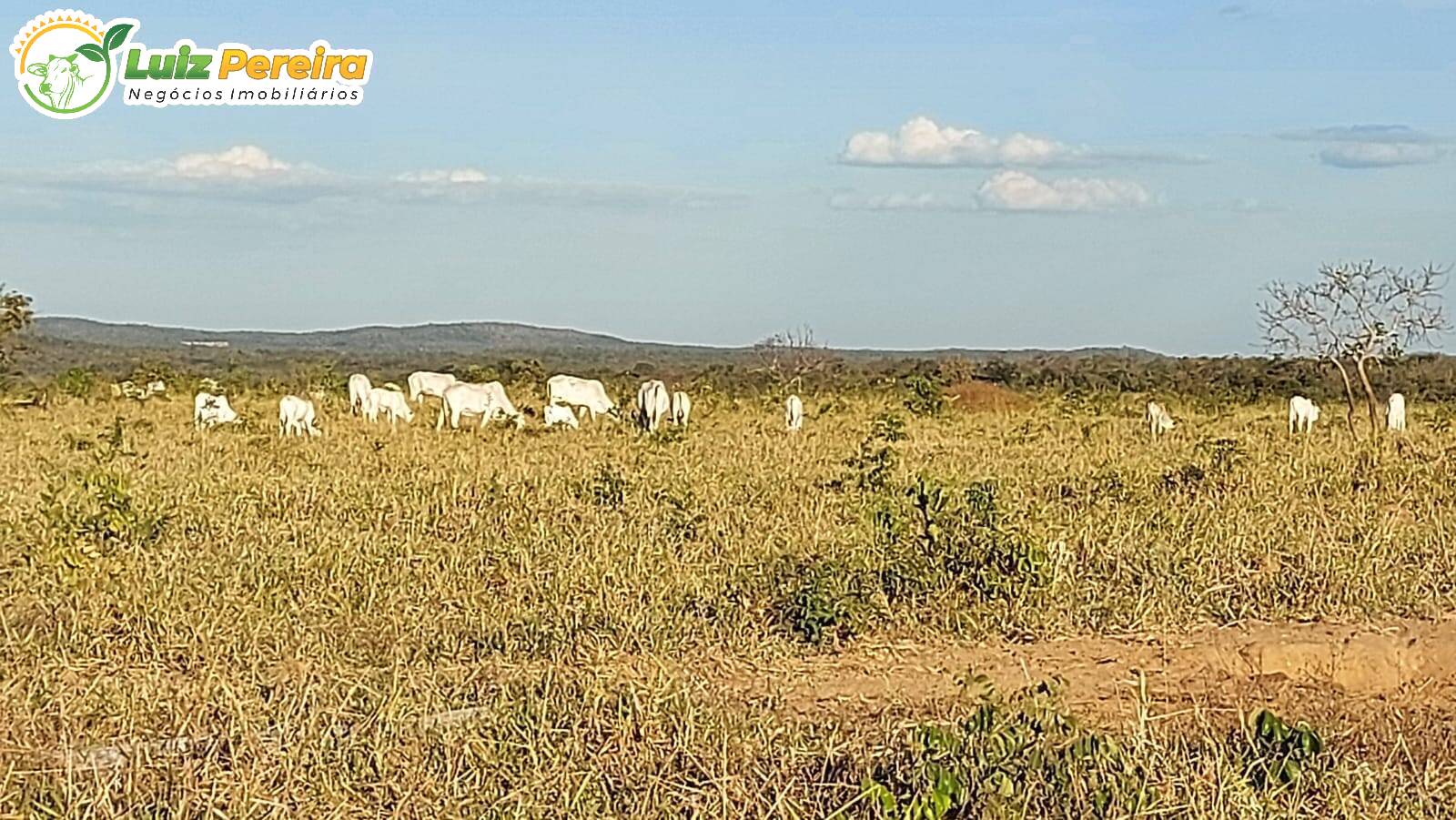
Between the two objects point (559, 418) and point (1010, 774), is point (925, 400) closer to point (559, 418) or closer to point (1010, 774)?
point (559, 418)

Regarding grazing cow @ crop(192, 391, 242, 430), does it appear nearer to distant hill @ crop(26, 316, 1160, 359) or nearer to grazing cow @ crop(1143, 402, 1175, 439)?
grazing cow @ crop(1143, 402, 1175, 439)

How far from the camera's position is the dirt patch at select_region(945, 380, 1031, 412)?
1080 inches

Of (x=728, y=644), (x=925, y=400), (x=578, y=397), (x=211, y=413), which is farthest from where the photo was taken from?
(x=925, y=400)

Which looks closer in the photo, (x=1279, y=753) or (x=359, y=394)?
(x=1279, y=753)

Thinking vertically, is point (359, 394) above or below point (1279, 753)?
above

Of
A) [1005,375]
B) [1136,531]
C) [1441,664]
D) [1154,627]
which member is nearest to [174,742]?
[1154,627]

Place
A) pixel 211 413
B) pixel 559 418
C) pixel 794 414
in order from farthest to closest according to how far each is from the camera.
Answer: pixel 559 418 → pixel 794 414 → pixel 211 413

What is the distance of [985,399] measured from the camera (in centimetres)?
2844

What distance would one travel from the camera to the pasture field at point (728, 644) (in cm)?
470

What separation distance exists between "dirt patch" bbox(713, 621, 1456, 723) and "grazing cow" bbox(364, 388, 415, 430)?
54.8ft

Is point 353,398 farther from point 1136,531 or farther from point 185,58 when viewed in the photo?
point 1136,531

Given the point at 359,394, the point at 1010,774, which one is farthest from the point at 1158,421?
the point at 1010,774

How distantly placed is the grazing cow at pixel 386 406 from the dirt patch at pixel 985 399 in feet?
28.9

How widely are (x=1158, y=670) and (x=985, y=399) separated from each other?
72.9ft
